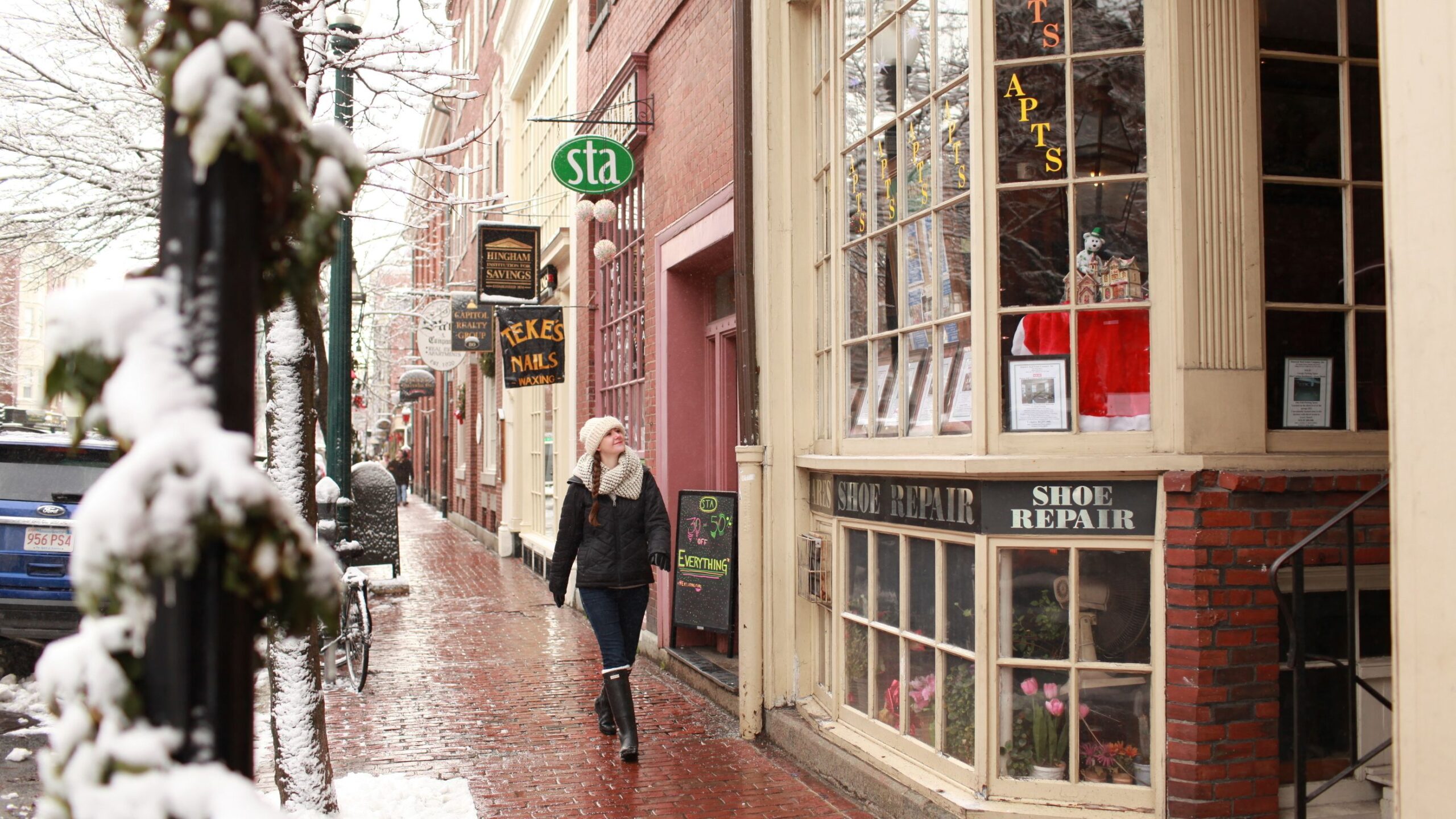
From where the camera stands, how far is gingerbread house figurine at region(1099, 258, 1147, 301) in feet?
14.6

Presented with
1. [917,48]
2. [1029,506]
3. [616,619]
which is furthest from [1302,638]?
[616,619]

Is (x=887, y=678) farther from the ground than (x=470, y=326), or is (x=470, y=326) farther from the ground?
(x=470, y=326)

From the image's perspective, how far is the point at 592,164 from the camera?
994 cm

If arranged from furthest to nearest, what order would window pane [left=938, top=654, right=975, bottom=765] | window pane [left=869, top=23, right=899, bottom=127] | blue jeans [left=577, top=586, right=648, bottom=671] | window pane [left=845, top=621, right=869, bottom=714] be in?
blue jeans [left=577, top=586, right=648, bottom=671] → window pane [left=845, top=621, right=869, bottom=714] → window pane [left=869, top=23, right=899, bottom=127] → window pane [left=938, top=654, right=975, bottom=765]

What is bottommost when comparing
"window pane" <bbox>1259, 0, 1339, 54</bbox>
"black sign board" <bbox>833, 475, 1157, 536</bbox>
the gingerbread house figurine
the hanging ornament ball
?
"black sign board" <bbox>833, 475, 1157, 536</bbox>

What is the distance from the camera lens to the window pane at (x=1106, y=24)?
447cm

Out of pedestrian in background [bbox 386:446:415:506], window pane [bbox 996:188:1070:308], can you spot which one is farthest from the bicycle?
pedestrian in background [bbox 386:446:415:506]

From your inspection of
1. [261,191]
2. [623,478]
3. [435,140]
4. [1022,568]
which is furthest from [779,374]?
[435,140]

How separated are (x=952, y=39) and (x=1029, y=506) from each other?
6.46 feet

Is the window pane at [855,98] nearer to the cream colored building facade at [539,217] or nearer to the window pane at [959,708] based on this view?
the window pane at [959,708]

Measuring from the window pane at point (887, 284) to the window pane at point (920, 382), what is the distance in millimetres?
196

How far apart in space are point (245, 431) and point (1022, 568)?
3628 millimetres

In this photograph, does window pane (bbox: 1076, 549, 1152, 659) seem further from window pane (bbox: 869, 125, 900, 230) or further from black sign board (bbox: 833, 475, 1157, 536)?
window pane (bbox: 869, 125, 900, 230)

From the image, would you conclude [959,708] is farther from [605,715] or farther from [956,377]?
[605,715]
